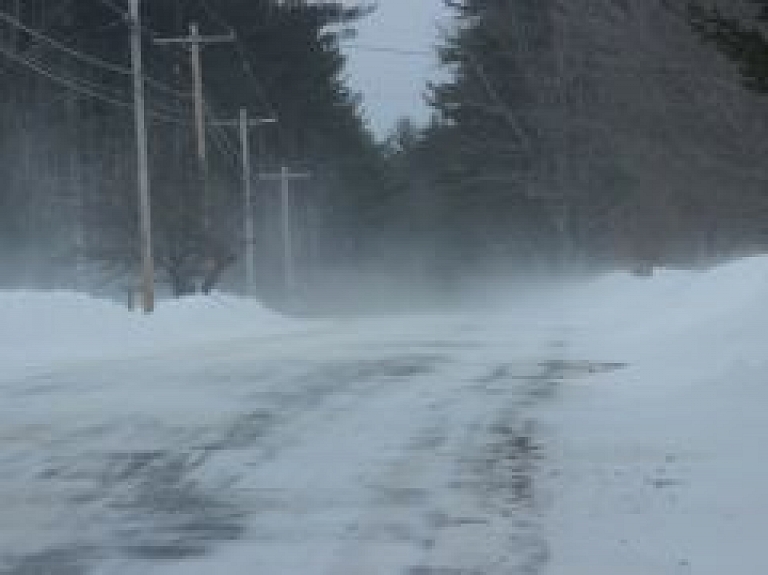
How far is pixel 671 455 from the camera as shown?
40.4 feet

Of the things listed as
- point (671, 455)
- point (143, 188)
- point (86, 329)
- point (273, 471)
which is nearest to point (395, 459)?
point (273, 471)

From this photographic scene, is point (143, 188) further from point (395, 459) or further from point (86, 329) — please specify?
point (395, 459)

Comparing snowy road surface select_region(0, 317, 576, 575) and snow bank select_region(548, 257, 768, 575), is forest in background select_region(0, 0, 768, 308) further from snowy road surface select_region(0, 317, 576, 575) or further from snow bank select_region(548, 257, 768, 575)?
snowy road surface select_region(0, 317, 576, 575)

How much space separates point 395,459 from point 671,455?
6.58 ft

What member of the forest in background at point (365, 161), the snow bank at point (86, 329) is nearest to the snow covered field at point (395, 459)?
the snow bank at point (86, 329)

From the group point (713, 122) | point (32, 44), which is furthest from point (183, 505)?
point (32, 44)

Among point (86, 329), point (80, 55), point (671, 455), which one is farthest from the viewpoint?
point (80, 55)

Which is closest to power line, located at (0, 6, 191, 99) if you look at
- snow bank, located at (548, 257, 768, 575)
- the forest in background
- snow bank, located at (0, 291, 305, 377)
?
the forest in background

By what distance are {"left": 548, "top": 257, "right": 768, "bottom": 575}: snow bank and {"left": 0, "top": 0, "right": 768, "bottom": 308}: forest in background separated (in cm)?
773

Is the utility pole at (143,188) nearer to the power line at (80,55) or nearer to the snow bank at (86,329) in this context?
the snow bank at (86,329)

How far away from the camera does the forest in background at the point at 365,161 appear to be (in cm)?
3966

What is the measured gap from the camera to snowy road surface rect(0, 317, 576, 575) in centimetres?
885

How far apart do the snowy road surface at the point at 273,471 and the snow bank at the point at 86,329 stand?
16.8 feet

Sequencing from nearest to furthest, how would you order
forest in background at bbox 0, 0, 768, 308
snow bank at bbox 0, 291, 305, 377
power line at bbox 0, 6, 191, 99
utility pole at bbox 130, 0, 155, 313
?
1. snow bank at bbox 0, 291, 305, 377
2. utility pole at bbox 130, 0, 155, 313
3. forest in background at bbox 0, 0, 768, 308
4. power line at bbox 0, 6, 191, 99
